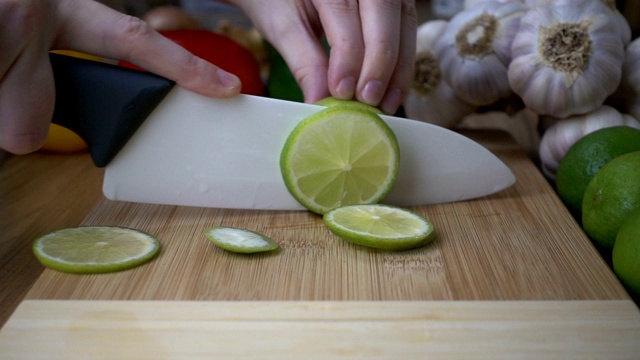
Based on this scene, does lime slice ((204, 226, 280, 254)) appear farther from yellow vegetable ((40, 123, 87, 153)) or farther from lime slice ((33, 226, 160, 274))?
yellow vegetable ((40, 123, 87, 153))

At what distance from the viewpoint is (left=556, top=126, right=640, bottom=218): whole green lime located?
114cm

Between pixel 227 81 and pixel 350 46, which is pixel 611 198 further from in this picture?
pixel 227 81

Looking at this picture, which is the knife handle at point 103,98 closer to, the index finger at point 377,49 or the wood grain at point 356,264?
the wood grain at point 356,264

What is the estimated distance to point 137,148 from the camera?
3.68 feet

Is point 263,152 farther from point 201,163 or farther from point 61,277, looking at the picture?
point 61,277

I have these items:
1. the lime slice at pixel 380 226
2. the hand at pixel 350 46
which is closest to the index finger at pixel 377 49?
the hand at pixel 350 46

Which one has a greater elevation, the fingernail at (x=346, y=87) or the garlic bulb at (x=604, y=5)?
the garlic bulb at (x=604, y=5)

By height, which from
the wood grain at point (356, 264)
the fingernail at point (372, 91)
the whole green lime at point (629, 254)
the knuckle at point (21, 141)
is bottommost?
the wood grain at point (356, 264)

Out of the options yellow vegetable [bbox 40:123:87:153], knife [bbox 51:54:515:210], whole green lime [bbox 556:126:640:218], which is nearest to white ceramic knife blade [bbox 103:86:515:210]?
knife [bbox 51:54:515:210]

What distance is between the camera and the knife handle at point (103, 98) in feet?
3.46

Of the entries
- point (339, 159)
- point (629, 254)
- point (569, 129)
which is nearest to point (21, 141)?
Result: point (339, 159)

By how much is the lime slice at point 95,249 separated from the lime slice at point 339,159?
0.26m

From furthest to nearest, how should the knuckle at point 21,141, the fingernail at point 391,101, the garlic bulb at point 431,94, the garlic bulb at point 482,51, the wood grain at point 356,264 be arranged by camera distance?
the garlic bulb at point 431,94 < the garlic bulb at point 482,51 < the fingernail at point 391,101 < the knuckle at point 21,141 < the wood grain at point 356,264

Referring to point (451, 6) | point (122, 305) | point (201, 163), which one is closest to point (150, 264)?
point (122, 305)
